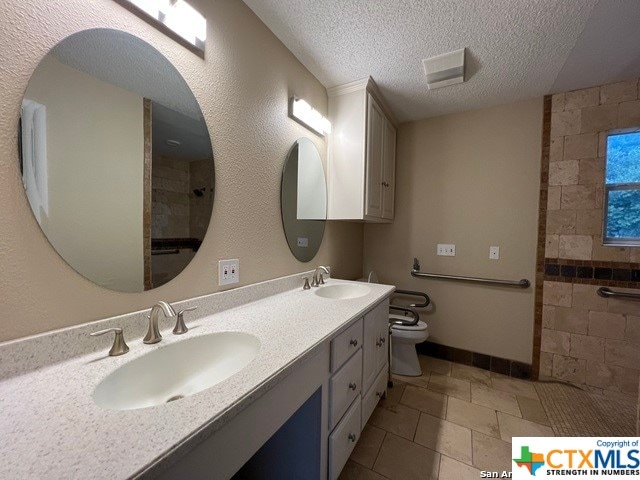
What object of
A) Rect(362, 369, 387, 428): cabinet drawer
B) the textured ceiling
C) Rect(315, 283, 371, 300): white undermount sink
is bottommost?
Rect(362, 369, 387, 428): cabinet drawer

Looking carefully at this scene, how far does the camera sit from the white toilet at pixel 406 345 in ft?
6.59

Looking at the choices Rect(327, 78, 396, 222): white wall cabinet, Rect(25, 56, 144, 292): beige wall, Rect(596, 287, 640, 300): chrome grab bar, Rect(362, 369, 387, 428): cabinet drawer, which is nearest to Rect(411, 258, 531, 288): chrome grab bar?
Rect(596, 287, 640, 300): chrome grab bar

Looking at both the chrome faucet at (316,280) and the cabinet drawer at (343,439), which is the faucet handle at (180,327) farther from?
the chrome faucet at (316,280)

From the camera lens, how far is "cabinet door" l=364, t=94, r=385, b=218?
6.10 feet

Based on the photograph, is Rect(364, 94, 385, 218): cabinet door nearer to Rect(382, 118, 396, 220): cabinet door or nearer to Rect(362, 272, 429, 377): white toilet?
Rect(382, 118, 396, 220): cabinet door

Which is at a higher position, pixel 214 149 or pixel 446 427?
pixel 214 149

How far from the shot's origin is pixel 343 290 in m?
1.79

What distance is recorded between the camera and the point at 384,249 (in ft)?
8.57

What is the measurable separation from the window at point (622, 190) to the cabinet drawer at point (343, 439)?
2204 millimetres

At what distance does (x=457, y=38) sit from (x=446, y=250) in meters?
1.62

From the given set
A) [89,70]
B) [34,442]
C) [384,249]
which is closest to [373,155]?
[384,249]

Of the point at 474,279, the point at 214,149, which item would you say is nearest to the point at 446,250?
the point at 474,279

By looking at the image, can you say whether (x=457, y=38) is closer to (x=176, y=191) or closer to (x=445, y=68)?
(x=445, y=68)

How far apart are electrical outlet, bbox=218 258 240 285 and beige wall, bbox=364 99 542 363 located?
1771 millimetres
